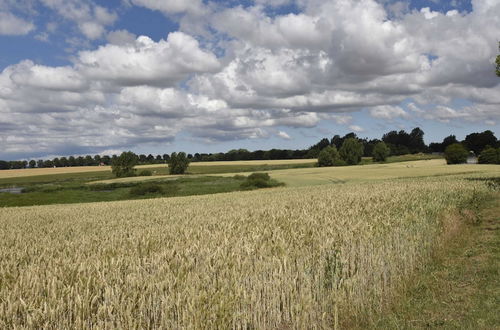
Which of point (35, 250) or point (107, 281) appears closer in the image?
point (107, 281)

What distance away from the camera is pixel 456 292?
29.4 ft

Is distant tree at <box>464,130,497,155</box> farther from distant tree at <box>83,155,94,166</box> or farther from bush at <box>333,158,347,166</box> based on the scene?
distant tree at <box>83,155,94,166</box>

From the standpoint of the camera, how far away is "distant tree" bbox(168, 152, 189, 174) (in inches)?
4380

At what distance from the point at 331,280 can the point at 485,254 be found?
22.9 feet

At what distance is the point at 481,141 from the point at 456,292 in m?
163

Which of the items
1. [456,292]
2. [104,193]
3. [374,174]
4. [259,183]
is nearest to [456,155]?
[374,174]

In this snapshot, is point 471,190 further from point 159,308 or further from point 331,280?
point 159,308

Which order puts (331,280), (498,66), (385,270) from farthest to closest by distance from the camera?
(498,66) → (385,270) → (331,280)

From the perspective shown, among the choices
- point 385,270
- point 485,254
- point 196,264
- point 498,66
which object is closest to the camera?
point 196,264

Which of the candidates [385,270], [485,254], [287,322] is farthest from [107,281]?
[485,254]

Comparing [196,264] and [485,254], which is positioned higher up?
[196,264]

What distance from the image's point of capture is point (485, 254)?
11922 mm

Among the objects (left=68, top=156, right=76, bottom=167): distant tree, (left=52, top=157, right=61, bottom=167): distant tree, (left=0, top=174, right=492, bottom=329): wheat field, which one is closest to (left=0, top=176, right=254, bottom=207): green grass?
(left=0, top=174, right=492, bottom=329): wheat field

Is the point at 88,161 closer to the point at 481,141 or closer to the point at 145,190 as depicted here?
the point at 145,190
